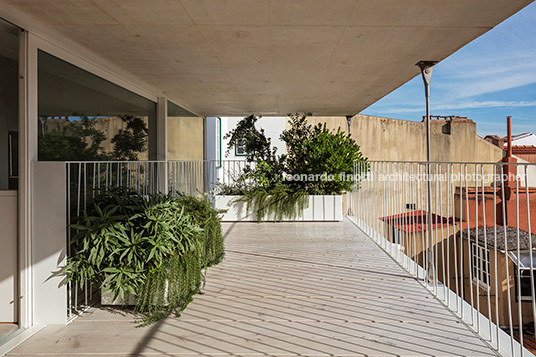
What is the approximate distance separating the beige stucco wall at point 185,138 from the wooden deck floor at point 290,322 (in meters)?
3.02

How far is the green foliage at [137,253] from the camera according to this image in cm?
279

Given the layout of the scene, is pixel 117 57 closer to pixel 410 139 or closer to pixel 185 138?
pixel 185 138

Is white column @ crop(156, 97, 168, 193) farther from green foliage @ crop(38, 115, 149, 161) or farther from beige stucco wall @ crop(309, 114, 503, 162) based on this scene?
beige stucco wall @ crop(309, 114, 503, 162)

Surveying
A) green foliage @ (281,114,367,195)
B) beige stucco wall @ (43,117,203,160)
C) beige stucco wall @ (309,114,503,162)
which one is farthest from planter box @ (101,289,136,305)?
beige stucco wall @ (309,114,503,162)

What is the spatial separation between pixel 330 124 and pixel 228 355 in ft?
38.9

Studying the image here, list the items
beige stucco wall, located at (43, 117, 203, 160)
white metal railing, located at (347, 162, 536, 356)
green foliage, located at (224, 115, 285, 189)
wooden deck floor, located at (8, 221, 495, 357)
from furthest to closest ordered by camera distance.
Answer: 1. green foliage, located at (224, 115, 285, 189)
2. beige stucco wall, located at (43, 117, 203, 160)
3. wooden deck floor, located at (8, 221, 495, 357)
4. white metal railing, located at (347, 162, 536, 356)

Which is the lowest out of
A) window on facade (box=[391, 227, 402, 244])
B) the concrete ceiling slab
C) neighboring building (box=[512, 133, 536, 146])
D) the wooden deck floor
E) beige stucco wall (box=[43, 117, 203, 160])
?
the wooden deck floor

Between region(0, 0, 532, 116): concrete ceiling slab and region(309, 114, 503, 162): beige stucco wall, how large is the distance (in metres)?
8.83

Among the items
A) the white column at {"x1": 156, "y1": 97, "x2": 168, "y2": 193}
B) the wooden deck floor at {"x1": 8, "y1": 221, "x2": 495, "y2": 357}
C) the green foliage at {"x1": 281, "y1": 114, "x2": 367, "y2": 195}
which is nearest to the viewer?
the wooden deck floor at {"x1": 8, "y1": 221, "x2": 495, "y2": 357}

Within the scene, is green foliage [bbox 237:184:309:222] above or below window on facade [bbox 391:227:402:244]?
above

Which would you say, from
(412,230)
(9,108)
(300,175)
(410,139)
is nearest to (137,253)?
(9,108)

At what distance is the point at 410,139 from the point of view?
47.1 ft

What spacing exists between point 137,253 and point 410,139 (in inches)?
522

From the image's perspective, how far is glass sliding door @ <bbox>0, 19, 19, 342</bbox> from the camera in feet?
9.02
